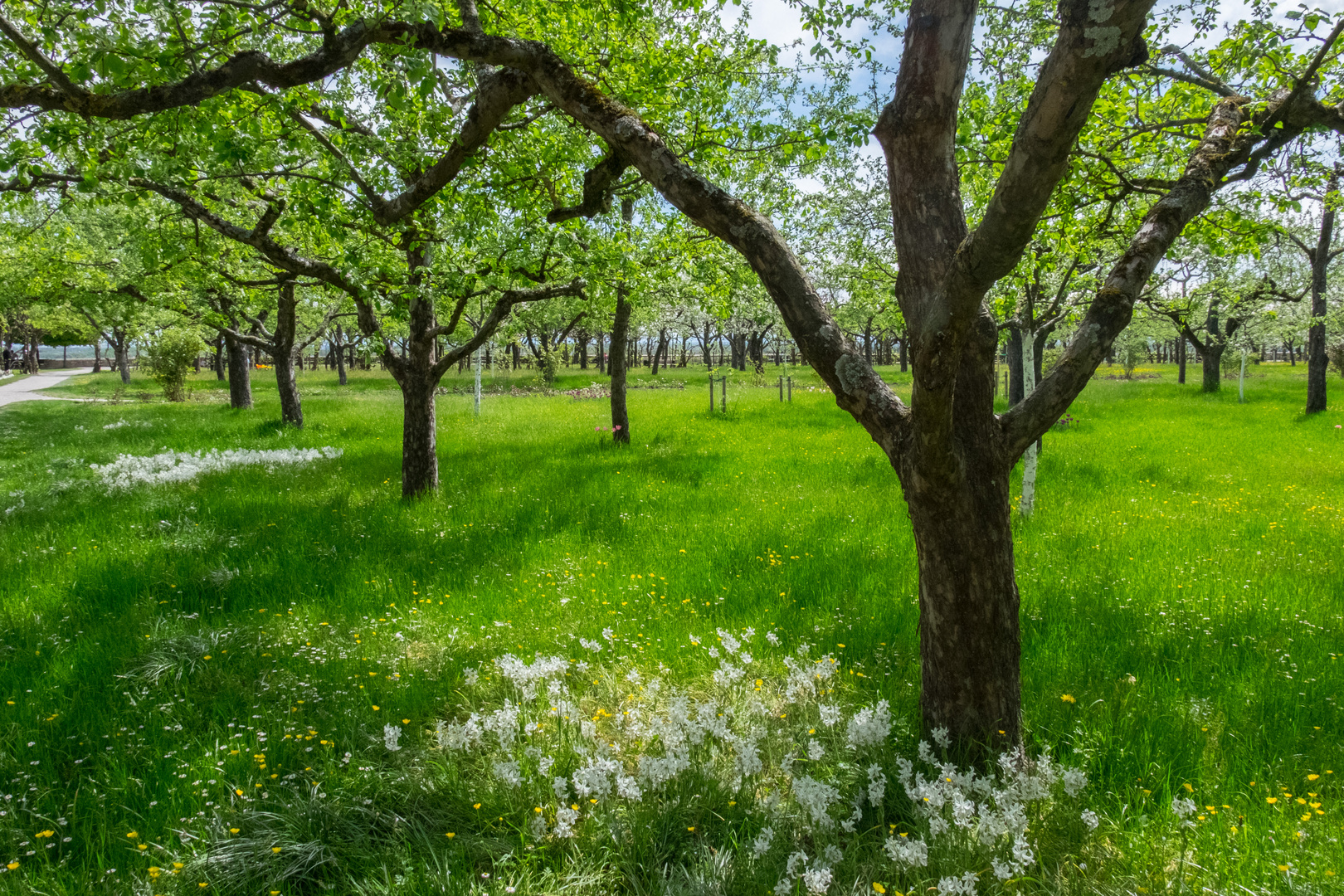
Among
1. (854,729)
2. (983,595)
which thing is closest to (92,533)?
(854,729)

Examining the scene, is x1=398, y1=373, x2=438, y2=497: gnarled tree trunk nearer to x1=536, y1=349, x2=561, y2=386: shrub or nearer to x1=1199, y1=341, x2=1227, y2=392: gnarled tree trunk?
x1=536, y1=349, x2=561, y2=386: shrub

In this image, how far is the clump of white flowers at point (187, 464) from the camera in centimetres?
1045

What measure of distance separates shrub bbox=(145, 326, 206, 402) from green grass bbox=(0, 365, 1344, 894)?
1855 cm

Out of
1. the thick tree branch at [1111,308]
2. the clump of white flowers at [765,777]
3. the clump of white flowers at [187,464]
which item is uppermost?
the thick tree branch at [1111,308]

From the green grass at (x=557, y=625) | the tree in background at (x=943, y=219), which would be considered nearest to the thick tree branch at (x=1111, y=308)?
the tree in background at (x=943, y=219)

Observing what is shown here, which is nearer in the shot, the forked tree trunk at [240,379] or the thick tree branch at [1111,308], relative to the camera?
the thick tree branch at [1111,308]

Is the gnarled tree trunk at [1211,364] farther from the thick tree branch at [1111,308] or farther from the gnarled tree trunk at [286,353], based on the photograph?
the gnarled tree trunk at [286,353]

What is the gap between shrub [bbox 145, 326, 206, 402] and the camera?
27641mm

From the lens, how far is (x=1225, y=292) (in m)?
20.8

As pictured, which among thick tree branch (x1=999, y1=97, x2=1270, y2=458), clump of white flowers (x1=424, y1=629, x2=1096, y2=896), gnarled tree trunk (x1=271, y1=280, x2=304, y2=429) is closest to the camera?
clump of white flowers (x1=424, y1=629, x2=1096, y2=896)

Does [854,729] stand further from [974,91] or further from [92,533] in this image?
[92,533]

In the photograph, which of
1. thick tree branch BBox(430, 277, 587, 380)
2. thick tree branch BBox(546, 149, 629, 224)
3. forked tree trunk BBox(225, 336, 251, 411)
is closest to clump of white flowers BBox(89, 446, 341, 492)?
thick tree branch BBox(430, 277, 587, 380)

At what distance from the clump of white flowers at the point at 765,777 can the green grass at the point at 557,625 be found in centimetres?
21

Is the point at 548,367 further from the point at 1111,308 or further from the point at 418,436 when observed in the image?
the point at 1111,308
